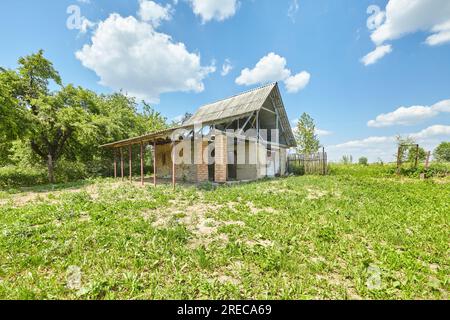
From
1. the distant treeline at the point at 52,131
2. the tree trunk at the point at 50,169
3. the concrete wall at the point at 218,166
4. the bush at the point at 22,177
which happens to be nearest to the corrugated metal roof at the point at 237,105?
the concrete wall at the point at 218,166

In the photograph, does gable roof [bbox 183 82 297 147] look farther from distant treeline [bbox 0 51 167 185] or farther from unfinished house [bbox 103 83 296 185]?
distant treeline [bbox 0 51 167 185]

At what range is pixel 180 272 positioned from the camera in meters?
2.72

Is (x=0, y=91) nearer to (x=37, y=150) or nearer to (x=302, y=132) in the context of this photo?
(x=37, y=150)

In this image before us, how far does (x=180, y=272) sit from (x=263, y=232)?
1.87 meters

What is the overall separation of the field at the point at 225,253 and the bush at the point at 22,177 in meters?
11.0

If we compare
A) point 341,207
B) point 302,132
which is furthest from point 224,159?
point 302,132

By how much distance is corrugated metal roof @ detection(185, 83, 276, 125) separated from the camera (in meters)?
13.0

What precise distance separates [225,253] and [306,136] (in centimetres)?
2676

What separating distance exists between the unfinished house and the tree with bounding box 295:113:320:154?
10.9 m

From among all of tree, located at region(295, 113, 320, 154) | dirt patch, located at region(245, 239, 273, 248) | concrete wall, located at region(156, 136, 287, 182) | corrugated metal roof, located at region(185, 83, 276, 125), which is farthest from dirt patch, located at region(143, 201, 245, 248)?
tree, located at region(295, 113, 320, 154)

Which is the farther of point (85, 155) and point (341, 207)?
point (85, 155)

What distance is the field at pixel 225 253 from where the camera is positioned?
2.38m

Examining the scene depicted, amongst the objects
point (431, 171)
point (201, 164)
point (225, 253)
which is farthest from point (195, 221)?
point (431, 171)
